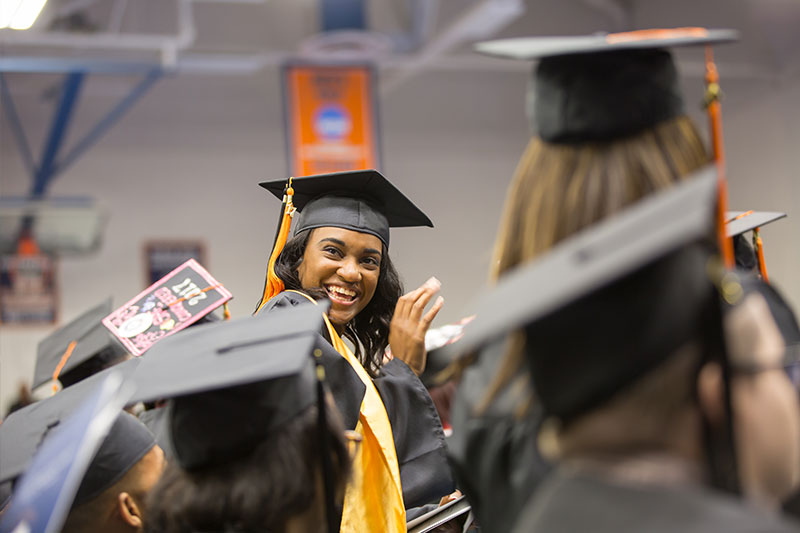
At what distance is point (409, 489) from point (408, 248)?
7663 millimetres

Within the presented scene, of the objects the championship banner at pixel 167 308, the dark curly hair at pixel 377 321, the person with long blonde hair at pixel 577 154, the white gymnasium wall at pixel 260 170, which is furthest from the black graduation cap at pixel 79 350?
the white gymnasium wall at pixel 260 170

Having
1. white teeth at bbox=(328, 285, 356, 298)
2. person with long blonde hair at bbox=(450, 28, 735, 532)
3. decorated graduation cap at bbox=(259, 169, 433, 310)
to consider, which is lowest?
white teeth at bbox=(328, 285, 356, 298)

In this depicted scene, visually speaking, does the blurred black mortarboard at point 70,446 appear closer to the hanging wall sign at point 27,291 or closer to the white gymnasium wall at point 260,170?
the white gymnasium wall at point 260,170

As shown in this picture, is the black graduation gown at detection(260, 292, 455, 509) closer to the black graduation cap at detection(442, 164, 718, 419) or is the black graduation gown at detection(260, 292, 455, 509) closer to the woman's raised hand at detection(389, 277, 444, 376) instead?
the woman's raised hand at detection(389, 277, 444, 376)

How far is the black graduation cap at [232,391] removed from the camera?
1.45 m

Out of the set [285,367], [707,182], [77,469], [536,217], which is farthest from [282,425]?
[707,182]

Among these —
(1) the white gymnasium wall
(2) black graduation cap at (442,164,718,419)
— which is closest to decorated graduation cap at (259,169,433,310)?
(2) black graduation cap at (442,164,718,419)

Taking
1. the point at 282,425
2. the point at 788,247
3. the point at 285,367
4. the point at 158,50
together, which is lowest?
the point at 788,247

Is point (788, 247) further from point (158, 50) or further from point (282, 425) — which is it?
point (282, 425)

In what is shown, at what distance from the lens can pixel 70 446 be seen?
125 cm

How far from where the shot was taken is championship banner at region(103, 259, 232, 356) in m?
3.19

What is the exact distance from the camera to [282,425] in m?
1.50

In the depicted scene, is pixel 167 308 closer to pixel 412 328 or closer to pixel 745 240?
pixel 412 328

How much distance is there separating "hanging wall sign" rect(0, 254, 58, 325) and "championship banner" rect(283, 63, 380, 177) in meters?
3.07
